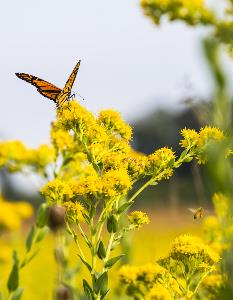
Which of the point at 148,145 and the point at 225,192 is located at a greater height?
the point at 148,145

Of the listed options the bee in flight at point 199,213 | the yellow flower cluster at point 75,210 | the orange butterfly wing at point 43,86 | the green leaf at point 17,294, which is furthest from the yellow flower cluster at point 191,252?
the orange butterfly wing at point 43,86

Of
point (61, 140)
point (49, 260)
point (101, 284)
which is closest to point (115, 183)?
point (101, 284)

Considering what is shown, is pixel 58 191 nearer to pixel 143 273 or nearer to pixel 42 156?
pixel 143 273

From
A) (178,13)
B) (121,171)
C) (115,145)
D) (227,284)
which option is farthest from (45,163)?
(227,284)

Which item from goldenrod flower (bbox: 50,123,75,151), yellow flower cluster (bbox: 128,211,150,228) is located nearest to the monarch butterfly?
goldenrod flower (bbox: 50,123,75,151)

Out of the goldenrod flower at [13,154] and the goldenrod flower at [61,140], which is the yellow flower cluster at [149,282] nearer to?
the goldenrod flower at [61,140]

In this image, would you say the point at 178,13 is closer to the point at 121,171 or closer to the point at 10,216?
the point at 10,216

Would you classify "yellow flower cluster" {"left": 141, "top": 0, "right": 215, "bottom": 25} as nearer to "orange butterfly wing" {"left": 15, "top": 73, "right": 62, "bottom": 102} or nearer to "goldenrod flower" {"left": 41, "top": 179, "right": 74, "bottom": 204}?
"orange butterfly wing" {"left": 15, "top": 73, "right": 62, "bottom": 102}
